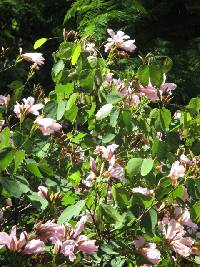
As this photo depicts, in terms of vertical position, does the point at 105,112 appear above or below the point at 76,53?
below

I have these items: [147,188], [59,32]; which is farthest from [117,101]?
[59,32]

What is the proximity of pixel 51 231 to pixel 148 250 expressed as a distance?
1.07 ft

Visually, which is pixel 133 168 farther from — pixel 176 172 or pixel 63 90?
pixel 63 90

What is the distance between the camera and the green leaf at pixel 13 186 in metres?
1.52

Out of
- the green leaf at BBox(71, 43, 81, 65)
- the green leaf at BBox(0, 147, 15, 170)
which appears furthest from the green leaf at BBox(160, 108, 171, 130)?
the green leaf at BBox(0, 147, 15, 170)

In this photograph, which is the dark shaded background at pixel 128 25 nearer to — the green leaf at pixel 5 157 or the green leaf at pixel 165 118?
the green leaf at pixel 165 118

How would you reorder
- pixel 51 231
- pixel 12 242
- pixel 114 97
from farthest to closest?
pixel 114 97, pixel 51 231, pixel 12 242

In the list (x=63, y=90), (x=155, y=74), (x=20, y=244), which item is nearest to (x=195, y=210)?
(x=155, y=74)

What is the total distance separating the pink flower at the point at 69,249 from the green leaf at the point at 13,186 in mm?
193

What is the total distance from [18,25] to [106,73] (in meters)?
4.86

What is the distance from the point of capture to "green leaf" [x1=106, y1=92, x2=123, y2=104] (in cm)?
191

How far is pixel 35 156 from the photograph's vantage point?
2029mm

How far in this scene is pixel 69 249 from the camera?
59.2 inches

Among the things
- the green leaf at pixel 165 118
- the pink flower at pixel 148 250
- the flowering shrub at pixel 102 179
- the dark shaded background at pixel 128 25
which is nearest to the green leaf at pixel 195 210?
the flowering shrub at pixel 102 179
